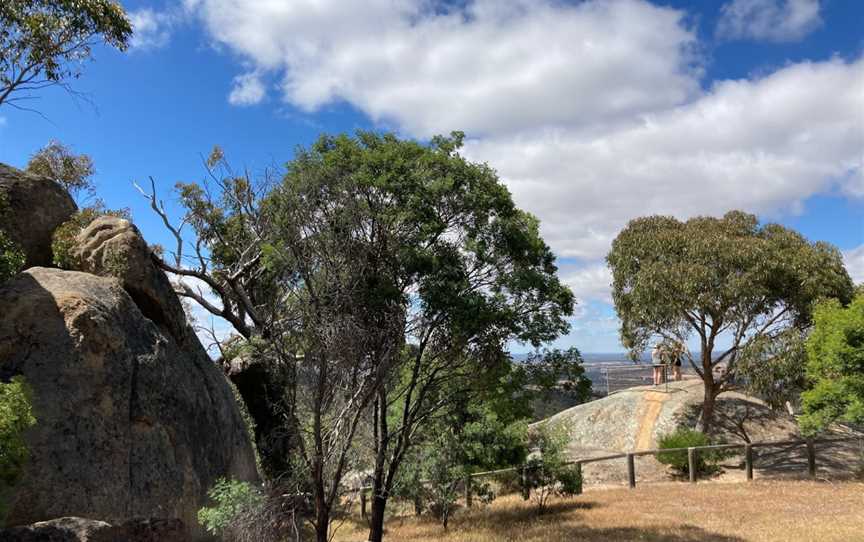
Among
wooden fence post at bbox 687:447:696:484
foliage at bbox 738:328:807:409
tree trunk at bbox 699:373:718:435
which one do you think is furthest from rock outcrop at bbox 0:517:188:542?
tree trunk at bbox 699:373:718:435

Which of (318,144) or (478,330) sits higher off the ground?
(318,144)

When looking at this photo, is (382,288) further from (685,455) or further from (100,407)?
(685,455)

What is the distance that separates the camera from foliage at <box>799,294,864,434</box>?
698 inches

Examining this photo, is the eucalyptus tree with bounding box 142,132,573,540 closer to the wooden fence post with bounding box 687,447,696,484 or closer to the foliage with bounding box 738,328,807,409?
the wooden fence post with bounding box 687,447,696,484

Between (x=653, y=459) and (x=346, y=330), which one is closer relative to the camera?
(x=346, y=330)

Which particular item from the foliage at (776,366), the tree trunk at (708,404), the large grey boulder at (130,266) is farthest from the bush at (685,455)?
the large grey boulder at (130,266)

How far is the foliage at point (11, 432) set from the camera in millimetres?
7695

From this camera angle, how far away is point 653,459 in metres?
24.5

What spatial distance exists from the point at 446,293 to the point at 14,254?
831cm

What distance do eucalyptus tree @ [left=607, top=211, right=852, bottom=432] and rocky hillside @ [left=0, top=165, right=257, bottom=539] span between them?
17578 millimetres

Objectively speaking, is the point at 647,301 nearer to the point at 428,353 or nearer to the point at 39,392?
the point at 428,353

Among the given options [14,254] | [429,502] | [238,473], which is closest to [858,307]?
[429,502]

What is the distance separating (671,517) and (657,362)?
16.6 meters

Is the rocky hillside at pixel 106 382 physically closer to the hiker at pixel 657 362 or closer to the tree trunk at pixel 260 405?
the tree trunk at pixel 260 405
